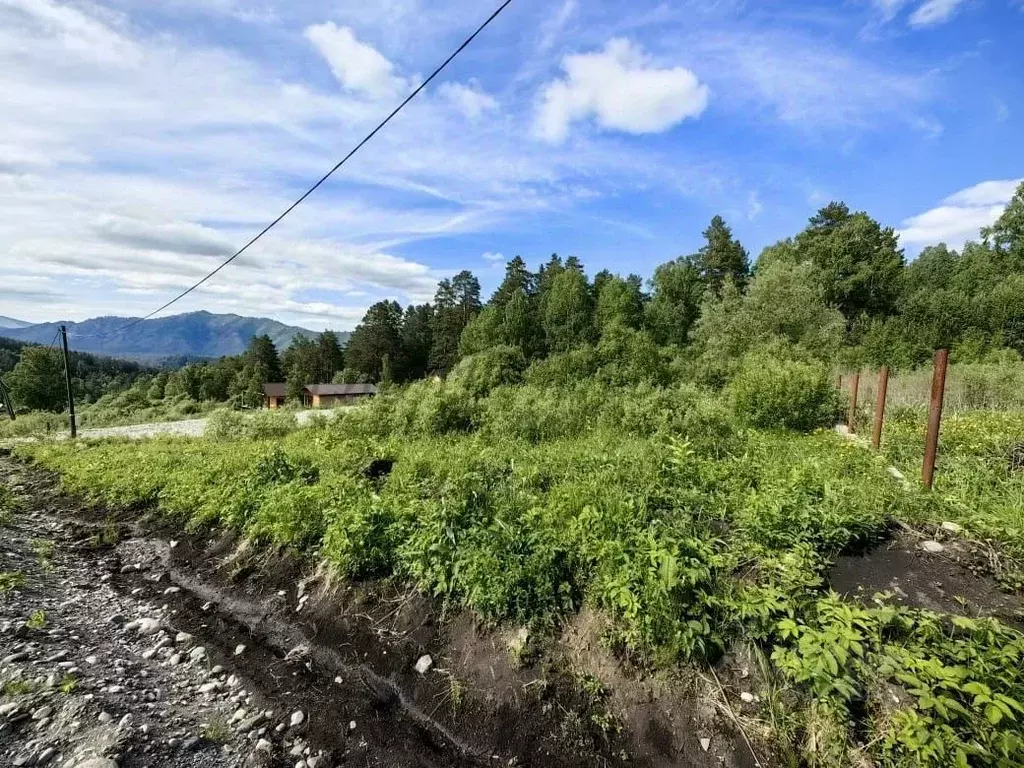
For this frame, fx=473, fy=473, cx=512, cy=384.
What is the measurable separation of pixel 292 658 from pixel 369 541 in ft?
3.92

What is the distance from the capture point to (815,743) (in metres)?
2.77

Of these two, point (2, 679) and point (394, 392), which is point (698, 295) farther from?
point (2, 679)

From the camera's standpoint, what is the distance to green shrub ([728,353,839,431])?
9.54 m

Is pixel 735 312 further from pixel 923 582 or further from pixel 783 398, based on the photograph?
pixel 923 582

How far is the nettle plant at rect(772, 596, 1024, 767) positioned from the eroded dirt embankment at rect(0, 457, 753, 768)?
745mm

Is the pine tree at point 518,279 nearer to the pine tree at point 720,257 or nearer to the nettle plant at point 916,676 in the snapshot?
the pine tree at point 720,257

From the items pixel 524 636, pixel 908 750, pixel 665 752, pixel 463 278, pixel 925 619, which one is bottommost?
pixel 665 752

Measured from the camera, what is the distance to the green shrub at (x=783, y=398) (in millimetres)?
9539

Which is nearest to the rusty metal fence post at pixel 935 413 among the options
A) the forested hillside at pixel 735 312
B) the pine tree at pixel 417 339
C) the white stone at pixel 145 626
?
the white stone at pixel 145 626

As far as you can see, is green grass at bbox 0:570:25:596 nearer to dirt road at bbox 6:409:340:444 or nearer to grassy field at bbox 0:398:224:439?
dirt road at bbox 6:409:340:444

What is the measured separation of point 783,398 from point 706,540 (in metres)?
7.00

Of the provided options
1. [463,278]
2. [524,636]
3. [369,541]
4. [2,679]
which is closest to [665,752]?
[524,636]

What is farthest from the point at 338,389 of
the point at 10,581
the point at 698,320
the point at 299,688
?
the point at 299,688

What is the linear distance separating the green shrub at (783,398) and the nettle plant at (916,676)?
22.9 feet
